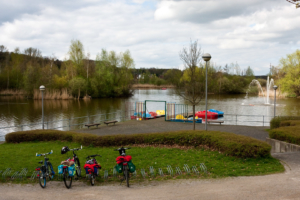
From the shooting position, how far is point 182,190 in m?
6.84

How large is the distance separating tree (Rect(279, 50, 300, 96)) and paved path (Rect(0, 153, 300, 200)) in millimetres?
61932

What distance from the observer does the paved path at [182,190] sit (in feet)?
20.8

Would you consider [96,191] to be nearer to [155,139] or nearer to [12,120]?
[155,139]

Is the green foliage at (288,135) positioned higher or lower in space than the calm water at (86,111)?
higher

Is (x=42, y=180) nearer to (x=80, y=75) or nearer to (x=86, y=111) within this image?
(x=86, y=111)

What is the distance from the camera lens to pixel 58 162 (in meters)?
9.62

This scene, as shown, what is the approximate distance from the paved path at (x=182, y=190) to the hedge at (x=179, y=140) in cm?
171

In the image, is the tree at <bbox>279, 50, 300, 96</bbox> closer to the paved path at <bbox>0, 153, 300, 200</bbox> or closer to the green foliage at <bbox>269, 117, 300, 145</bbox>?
the green foliage at <bbox>269, 117, 300, 145</bbox>

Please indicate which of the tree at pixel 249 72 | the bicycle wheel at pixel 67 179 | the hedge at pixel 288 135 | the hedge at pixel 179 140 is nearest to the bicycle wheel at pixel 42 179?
the bicycle wheel at pixel 67 179

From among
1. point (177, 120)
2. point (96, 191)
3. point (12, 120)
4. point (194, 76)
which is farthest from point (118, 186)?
point (12, 120)

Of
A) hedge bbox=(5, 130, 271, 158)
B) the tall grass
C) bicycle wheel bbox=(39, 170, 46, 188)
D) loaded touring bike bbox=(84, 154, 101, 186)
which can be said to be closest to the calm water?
hedge bbox=(5, 130, 271, 158)

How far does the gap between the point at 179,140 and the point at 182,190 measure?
17.2 ft

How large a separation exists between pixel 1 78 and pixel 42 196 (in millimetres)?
78967

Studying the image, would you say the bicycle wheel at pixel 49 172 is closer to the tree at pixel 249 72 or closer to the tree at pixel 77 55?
the tree at pixel 77 55
